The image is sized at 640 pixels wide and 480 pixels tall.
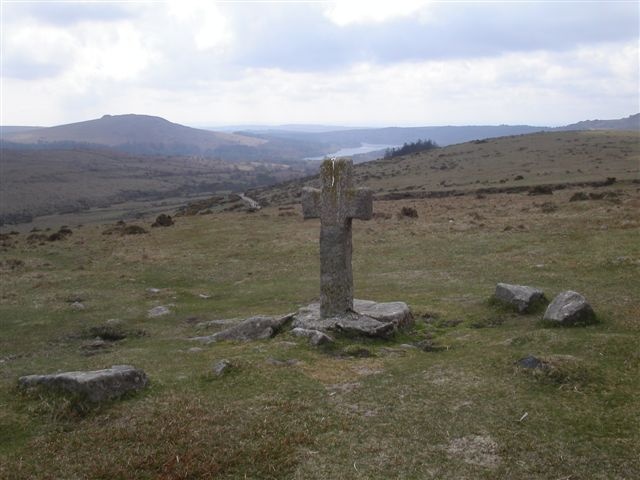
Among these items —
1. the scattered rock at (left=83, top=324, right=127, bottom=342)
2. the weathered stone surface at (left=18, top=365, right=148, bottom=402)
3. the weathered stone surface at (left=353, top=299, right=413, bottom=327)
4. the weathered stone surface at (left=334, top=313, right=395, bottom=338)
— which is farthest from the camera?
the scattered rock at (left=83, top=324, right=127, bottom=342)

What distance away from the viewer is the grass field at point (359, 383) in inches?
356

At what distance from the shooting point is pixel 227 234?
45500 mm

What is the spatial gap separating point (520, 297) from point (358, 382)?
8070 mm

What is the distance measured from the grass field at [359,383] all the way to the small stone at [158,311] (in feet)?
1.22

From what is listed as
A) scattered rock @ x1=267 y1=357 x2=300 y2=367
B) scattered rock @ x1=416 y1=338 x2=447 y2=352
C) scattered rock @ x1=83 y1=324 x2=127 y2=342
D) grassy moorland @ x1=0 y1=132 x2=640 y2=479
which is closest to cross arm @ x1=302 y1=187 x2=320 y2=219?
grassy moorland @ x1=0 y1=132 x2=640 y2=479

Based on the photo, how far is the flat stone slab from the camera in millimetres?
16328

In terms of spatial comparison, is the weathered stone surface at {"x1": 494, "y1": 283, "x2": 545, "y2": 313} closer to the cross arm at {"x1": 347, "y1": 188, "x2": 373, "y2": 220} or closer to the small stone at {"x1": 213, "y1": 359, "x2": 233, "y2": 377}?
the cross arm at {"x1": 347, "y1": 188, "x2": 373, "y2": 220}

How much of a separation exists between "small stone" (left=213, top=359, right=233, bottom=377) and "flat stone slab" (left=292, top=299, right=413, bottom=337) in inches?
152

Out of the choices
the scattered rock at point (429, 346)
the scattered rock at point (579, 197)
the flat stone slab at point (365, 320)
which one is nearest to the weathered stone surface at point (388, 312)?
the flat stone slab at point (365, 320)

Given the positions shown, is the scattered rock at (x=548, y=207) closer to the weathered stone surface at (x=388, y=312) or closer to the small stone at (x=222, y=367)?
the weathered stone surface at (x=388, y=312)

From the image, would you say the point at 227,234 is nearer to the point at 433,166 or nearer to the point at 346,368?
the point at 346,368

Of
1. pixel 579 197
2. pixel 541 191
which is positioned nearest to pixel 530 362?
pixel 579 197

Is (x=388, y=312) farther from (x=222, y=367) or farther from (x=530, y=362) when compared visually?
(x=222, y=367)

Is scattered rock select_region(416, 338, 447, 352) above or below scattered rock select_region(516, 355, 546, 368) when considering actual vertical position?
below
